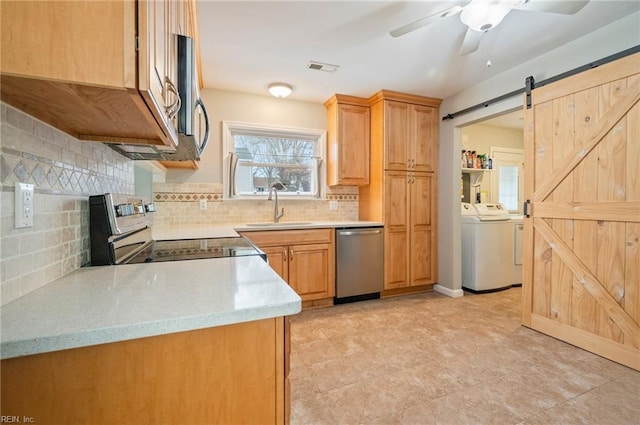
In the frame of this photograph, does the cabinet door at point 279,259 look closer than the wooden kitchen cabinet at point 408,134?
Yes

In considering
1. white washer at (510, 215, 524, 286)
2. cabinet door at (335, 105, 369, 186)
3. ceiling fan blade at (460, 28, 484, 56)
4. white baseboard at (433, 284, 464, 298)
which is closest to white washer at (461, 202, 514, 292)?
white washer at (510, 215, 524, 286)

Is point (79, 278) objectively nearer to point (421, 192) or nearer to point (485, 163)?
point (421, 192)

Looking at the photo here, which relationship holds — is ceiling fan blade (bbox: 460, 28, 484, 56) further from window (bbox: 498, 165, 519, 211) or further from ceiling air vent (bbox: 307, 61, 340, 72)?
window (bbox: 498, 165, 519, 211)

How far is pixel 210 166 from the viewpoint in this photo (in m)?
3.19

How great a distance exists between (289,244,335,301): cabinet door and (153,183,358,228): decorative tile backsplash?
636 mm

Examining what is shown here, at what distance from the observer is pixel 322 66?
2.66m

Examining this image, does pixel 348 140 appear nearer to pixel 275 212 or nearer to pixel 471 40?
pixel 275 212

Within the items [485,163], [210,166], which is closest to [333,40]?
[210,166]

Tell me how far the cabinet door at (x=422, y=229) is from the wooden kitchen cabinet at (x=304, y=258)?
1.08 m

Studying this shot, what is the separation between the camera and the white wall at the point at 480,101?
6.71 feet

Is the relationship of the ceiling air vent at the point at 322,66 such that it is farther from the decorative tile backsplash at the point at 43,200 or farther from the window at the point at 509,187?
the window at the point at 509,187

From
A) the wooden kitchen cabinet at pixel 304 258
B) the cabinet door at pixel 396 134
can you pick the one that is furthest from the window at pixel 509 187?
the wooden kitchen cabinet at pixel 304 258

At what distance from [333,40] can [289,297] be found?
220 centimetres

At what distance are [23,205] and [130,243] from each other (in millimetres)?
620
